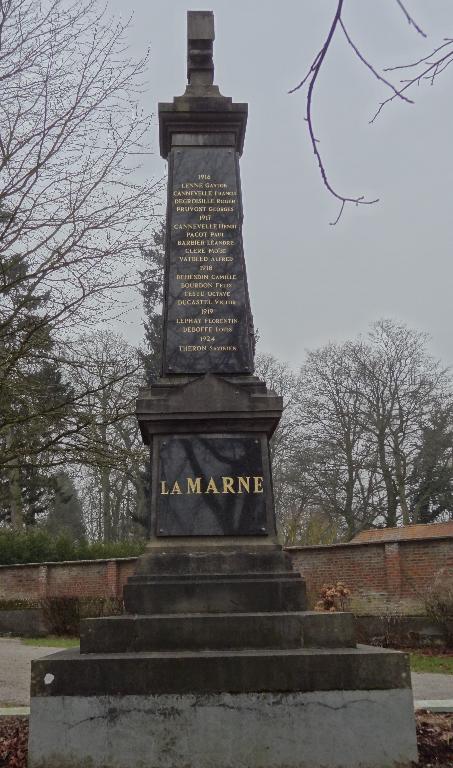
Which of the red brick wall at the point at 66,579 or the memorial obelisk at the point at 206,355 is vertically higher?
the memorial obelisk at the point at 206,355

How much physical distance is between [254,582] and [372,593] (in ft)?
37.5

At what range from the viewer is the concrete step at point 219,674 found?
495 cm

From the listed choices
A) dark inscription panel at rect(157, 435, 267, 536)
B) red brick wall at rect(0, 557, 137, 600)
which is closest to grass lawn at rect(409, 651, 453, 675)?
dark inscription panel at rect(157, 435, 267, 536)

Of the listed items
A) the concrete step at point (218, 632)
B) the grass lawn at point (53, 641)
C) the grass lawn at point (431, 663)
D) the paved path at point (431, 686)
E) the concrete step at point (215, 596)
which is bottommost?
the grass lawn at point (431, 663)

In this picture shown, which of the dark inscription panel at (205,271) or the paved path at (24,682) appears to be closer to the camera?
the dark inscription panel at (205,271)

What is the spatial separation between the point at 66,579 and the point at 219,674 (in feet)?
60.0

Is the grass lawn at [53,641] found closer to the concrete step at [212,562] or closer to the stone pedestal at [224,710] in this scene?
the concrete step at [212,562]

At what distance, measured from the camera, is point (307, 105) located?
3.05m

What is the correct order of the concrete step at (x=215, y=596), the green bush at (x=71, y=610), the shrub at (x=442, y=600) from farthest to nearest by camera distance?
the green bush at (x=71, y=610) → the shrub at (x=442, y=600) → the concrete step at (x=215, y=596)

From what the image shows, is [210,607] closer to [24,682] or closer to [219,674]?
[219,674]

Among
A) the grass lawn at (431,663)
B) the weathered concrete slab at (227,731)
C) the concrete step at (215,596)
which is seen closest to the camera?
the weathered concrete slab at (227,731)

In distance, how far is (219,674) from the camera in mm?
4977

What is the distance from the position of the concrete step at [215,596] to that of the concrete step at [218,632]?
0.35 m

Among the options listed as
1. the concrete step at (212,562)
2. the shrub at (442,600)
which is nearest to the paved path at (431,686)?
the shrub at (442,600)
